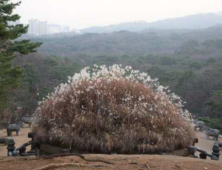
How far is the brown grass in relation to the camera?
14.4 feet

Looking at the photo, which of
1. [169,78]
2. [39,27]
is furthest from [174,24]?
[169,78]

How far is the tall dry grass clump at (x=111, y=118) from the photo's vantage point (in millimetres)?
4398

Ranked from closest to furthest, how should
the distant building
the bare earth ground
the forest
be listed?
the bare earth ground, the forest, the distant building

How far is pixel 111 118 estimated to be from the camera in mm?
4547

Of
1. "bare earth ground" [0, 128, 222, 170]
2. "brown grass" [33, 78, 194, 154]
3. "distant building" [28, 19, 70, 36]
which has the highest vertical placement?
"distant building" [28, 19, 70, 36]

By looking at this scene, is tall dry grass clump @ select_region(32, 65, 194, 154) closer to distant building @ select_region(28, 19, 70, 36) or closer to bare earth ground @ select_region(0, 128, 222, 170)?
bare earth ground @ select_region(0, 128, 222, 170)

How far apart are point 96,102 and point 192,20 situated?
5914 inches

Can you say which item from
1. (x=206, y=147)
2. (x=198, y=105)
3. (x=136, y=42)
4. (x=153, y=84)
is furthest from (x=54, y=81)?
(x=136, y=42)

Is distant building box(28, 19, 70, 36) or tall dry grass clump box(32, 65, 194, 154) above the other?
distant building box(28, 19, 70, 36)

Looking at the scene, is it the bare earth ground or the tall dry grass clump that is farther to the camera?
the tall dry grass clump

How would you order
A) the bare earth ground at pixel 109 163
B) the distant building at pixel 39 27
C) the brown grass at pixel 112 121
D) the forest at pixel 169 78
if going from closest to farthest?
1. the bare earth ground at pixel 109 163
2. the brown grass at pixel 112 121
3. the forest at pixel 169 78
4. the distant building at pixel 39 27

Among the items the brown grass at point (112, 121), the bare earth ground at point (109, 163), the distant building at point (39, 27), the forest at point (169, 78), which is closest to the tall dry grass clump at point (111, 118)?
the brown grass at point (112, 121)

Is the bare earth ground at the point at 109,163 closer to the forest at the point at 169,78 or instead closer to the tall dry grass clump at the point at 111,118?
the tall dry grass clump at the point at 111,118

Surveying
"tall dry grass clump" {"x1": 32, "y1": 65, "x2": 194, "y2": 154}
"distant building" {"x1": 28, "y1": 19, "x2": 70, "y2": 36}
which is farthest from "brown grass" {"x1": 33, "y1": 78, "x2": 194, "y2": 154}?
"distant building" {"x1": 28, "y1": 19, "x2": 70, "y2": 36}
